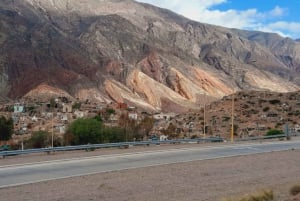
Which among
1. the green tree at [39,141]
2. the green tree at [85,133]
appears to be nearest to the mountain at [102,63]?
the green tree at [39,141]

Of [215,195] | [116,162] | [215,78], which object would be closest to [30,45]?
[215,78]

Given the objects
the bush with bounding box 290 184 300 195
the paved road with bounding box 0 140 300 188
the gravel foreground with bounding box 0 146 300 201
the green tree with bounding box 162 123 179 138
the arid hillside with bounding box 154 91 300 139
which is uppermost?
the arid hillside with bounding box 154 91 300 139

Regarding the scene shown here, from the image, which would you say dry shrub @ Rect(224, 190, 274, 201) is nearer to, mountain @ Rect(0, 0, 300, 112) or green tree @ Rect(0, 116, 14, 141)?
green tree @ Rect(0, 116, 14, 141)

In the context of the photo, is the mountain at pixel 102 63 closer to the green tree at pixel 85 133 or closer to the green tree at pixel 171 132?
the green tree at pixel 171 132

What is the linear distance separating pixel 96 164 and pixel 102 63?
11032 cm

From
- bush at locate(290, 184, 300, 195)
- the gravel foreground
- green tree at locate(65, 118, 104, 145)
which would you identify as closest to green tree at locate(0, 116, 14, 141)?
green tree at locate(65, 118, 104, 145)

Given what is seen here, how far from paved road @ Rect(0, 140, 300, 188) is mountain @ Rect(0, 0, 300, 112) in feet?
252

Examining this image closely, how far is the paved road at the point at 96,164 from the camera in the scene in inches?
640

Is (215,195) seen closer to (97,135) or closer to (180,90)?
(97,135)

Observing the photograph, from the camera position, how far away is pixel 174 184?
1495 cm

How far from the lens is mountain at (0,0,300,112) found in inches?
4419

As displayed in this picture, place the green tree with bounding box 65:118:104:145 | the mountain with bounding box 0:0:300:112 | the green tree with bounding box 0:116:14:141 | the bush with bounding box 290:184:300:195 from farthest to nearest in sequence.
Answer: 1. the mountain with bounding box 0:0:300:112
2. the green tree with bounding box 0:116:14:141
3. the green tree with bounding box 65:118:104:145
4. the bush with bounding box 290:184:300:195

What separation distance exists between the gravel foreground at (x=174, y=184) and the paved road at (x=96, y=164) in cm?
87

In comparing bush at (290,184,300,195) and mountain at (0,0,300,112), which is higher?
mountain at (0,0,300,112)
